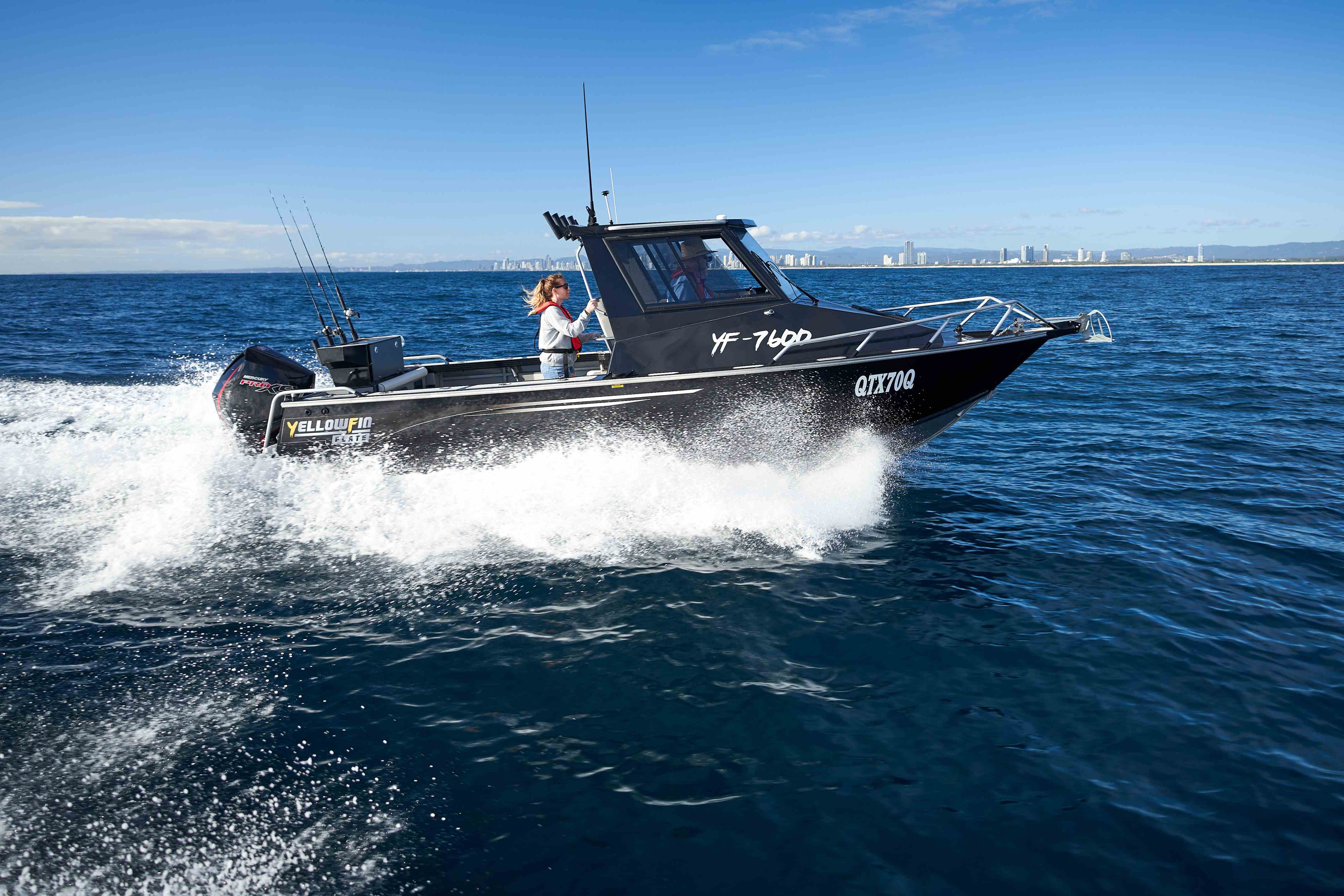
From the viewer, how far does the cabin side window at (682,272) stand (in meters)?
7.45

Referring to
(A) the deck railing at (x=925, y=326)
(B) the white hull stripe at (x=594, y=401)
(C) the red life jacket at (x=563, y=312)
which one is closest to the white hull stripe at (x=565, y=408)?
(B) the white hull stripe at (x=594, y=401)

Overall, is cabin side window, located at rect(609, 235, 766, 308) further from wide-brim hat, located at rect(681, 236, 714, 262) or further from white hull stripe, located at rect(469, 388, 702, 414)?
white hull stripe, located at rect(469, 388, 702, 414)

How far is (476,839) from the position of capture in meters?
3.32

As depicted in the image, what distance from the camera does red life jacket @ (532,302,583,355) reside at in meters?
7.45

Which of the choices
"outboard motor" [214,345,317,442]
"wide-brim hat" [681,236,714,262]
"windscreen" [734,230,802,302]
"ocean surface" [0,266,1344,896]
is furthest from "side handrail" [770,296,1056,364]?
"outboard motor" [214,345,317,442]

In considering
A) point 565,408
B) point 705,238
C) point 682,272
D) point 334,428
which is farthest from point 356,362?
point 705,238

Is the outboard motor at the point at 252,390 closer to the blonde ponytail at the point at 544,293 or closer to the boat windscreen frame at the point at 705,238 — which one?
the blonde ponytail at the point at 544,293

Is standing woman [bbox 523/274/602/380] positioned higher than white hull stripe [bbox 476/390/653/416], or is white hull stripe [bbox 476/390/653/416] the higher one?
standing woman [bbox 523/274/602/380]

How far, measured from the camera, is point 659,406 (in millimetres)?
7098

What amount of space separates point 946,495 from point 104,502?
30.2 feet

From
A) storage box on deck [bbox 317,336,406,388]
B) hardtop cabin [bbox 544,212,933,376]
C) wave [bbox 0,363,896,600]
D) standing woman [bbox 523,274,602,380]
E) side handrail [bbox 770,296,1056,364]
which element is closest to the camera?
wave [bbox 0,363,896,600]

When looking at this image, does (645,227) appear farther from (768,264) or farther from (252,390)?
(252,390)

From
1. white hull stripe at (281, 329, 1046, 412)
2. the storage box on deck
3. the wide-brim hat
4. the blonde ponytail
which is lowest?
white hull stripe at (281, 329, 1046, 412)

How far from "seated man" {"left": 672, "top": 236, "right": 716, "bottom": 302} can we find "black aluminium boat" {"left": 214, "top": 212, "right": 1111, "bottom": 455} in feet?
0.05
